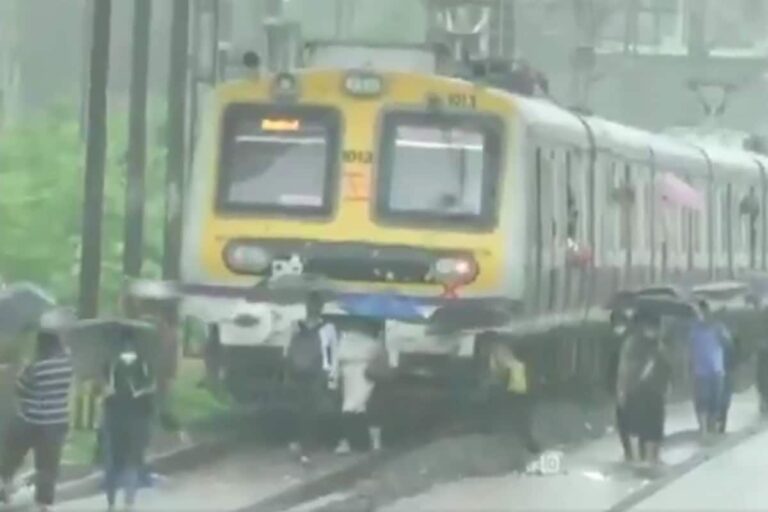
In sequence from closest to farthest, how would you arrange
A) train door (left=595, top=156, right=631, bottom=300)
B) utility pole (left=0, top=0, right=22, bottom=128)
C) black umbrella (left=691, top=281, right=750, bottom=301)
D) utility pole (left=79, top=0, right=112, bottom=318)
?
utility pole (left=79, top=0, right=112, bottom=318) → train door (left=595, top=156, right=631, bottom=300) → black umbrella (left=691, top=281, right=750, bottom=301) → utility pole (left=0, top=0, right=22, bottom=128)

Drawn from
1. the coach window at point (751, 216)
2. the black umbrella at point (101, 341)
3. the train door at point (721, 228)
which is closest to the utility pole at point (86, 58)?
the black umbrella at point (101, 341)

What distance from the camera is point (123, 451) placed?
18.2 metres

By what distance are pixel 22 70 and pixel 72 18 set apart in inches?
112

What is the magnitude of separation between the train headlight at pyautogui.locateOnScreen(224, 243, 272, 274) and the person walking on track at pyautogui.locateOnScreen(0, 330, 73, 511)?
6.44m

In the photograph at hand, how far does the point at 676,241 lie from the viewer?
114 ft

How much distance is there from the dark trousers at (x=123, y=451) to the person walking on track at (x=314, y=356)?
460 centimetres

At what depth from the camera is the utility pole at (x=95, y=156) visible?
72.2 feet

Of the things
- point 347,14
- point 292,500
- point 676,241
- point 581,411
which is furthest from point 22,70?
point 292,500

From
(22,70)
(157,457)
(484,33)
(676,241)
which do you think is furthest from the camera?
(22,70)

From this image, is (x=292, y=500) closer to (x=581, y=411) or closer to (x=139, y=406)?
(x=139, y=406)

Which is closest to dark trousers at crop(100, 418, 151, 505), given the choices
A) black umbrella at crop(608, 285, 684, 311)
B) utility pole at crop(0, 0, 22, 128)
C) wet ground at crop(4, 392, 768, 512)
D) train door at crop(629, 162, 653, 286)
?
wet ground at crop(4, 392, 768, 512)

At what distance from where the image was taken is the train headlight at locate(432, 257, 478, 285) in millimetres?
23812

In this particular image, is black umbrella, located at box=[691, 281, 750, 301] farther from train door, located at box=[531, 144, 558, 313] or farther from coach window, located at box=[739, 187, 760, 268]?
train door, located at box=[531, 144, 558, 313]

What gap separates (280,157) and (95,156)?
220cm
